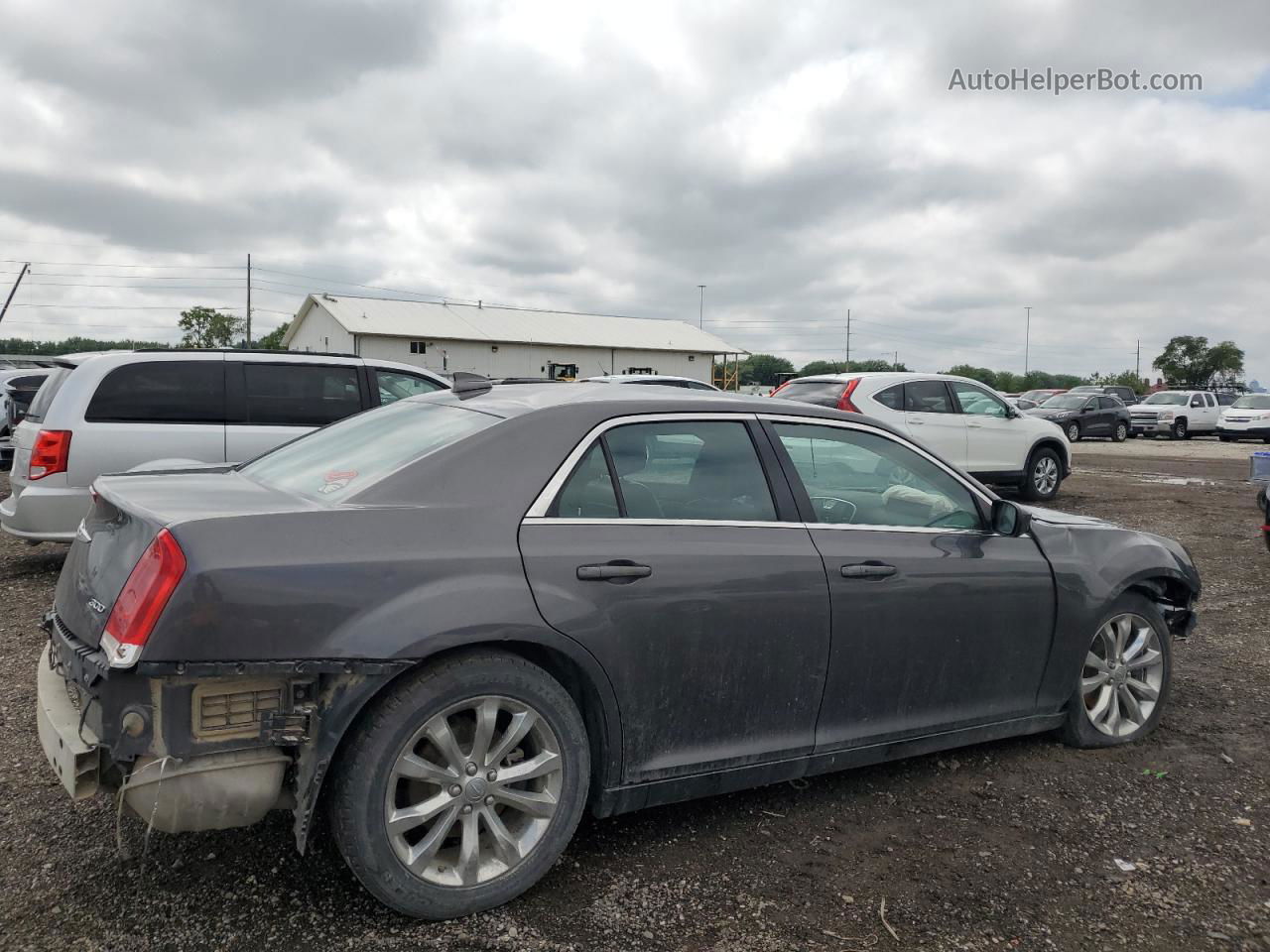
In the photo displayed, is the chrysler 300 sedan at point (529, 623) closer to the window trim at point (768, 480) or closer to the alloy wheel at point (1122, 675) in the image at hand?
the window trim at point (768, 480)

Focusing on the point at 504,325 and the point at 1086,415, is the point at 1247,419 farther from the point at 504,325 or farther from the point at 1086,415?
the point at 504,325

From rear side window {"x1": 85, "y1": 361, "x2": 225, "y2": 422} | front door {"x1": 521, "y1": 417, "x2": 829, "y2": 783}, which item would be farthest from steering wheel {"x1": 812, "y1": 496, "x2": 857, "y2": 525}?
rear side window {"x1": 85, "y1": 361, "x2": 225, "y2": 422}

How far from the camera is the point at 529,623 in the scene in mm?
2898

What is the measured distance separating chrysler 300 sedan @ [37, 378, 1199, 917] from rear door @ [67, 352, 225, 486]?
387 centimetres

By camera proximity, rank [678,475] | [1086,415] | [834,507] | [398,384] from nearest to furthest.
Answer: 1. [678,475]
2. [834,507]
3. [398,384]
4. [1086,415]

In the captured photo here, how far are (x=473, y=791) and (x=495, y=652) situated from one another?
0.40 meters

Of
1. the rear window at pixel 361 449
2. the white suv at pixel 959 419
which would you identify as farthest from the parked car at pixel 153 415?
the white suv at pixel 959 419

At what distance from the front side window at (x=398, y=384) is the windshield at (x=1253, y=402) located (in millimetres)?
31150

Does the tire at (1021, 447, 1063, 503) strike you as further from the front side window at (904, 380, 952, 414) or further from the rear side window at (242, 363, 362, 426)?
the rear side window at (242, 363, 362, 426)

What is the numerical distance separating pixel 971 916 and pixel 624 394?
2.02 meters

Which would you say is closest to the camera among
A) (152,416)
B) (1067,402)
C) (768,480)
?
(768,480)

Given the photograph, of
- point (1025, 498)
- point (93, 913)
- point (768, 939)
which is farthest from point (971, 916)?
point (1025, 498)

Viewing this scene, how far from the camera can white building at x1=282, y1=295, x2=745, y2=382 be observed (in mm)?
52406

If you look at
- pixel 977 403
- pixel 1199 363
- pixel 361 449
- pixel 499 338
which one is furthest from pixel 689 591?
pixel 1199 363
